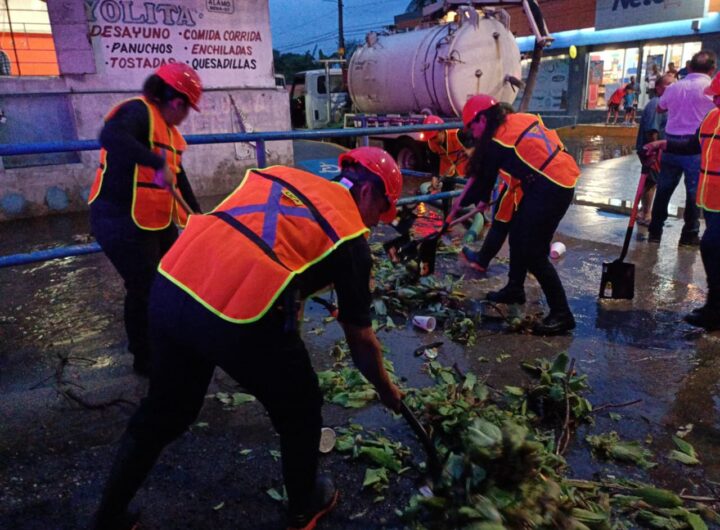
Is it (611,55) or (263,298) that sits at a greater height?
(611,55)

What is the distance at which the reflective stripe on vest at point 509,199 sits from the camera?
14.8 ft

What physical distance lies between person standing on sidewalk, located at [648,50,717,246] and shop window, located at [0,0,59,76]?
50.3 feet

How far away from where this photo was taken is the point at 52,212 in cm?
938

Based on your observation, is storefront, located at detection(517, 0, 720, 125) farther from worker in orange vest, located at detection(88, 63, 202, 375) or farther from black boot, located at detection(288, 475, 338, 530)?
black boot, located at detection(288, 475, 338, 530)

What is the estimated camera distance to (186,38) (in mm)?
10008

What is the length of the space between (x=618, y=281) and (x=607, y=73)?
69.5 feet

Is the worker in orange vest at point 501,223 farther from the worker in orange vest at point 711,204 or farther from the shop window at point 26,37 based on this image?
the shop window at point 26,37

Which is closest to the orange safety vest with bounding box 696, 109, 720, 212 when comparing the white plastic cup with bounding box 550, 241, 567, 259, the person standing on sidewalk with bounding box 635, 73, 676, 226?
the white plastic cup with bounding box 550, 241, 567, 259

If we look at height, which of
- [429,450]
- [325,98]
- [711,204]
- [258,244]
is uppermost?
[325,98]

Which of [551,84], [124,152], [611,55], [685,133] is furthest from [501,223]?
[551,84]

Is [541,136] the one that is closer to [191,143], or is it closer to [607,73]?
[191,143]

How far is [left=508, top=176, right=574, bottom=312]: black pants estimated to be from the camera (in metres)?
4.05

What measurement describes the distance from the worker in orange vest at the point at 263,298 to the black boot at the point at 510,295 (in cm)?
284

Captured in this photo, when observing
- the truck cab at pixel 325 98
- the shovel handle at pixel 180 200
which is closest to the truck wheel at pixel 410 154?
the truck cab at pixel 325 98
